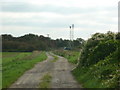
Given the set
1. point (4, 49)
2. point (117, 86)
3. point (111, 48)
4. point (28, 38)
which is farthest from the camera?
point (28, 38)

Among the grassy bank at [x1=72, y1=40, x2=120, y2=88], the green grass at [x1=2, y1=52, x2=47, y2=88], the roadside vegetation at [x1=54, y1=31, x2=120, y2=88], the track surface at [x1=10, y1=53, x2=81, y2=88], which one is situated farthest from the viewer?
the green grass at [x1=2, y1=52, x2=47, y2=88]

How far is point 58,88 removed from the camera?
773 inches

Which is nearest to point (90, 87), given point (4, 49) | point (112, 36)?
point (112, 36)

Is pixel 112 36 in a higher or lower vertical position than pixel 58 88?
higher

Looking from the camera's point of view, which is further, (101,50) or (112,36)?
(112,36)

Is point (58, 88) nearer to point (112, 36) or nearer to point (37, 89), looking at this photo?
point (37, 89)

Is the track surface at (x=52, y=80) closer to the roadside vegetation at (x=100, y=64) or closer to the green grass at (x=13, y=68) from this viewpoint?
the green grass at (x=13, y=68)

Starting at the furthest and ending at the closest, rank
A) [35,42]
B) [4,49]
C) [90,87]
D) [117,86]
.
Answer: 1. [35,42]
2. [4,49]
3. [90,87]
4. [117,86]

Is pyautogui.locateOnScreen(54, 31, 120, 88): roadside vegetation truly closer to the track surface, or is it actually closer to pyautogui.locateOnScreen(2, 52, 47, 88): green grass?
the track surface

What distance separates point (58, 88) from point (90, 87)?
1878mm

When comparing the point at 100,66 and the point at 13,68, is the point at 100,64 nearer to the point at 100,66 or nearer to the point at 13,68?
the point at 100,66

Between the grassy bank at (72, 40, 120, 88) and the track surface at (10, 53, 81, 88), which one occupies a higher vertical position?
the grassy bank at (72, 40, 120, 88)

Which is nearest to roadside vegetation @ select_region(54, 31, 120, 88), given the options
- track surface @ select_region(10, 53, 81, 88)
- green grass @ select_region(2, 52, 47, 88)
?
track surface @ select_region(10, 53, 81, 88)

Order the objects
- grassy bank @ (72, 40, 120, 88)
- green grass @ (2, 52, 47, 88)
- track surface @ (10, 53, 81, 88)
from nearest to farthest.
→ grassy bank @ (72, 40, 120, 88) → track surface @ (10, 53, 81, 88) → green grass @ (2, 52, 47, 88)
